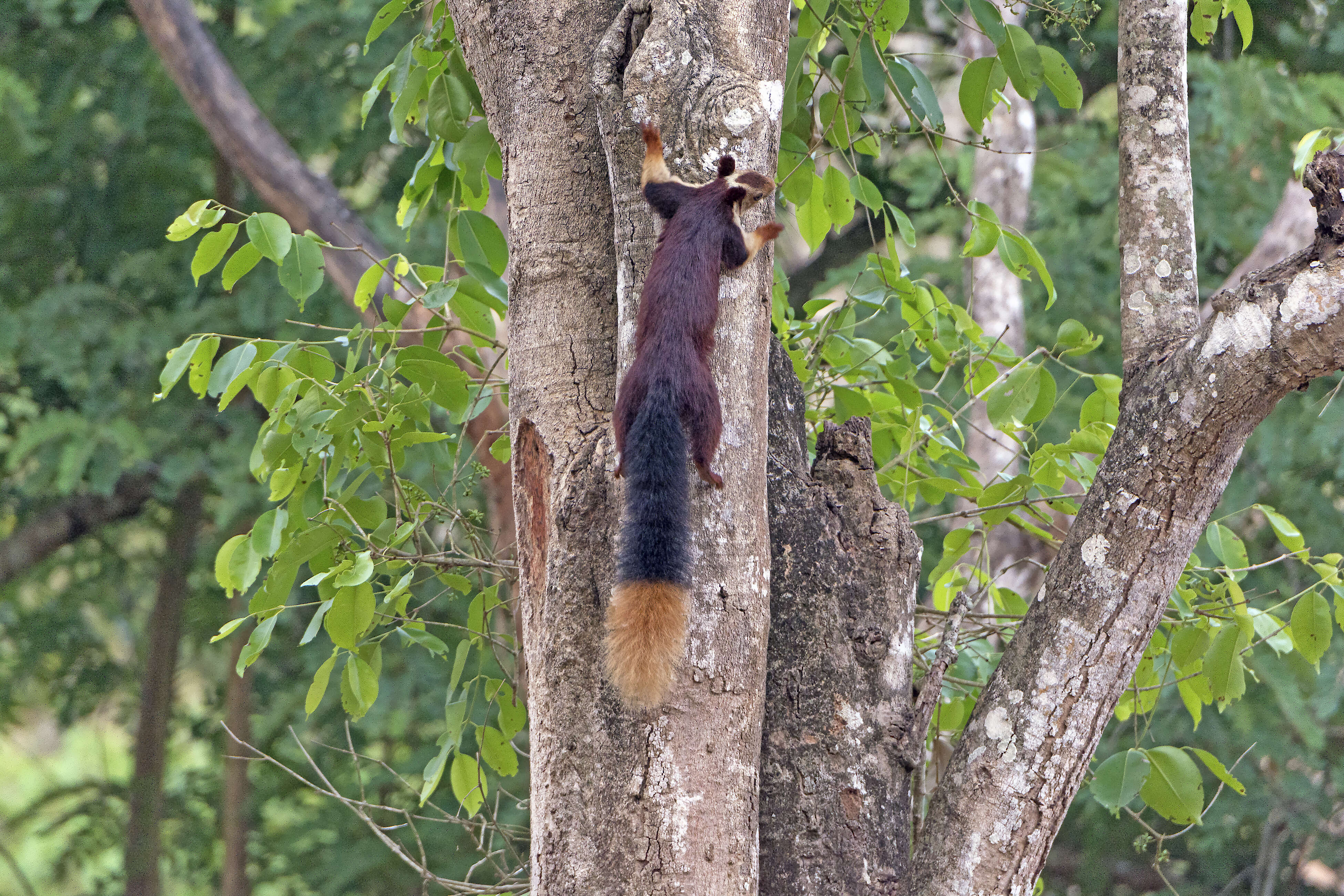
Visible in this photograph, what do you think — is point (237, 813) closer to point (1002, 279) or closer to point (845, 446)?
point (1002, 279)

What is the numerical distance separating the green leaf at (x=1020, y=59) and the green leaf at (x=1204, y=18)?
0.47 meters

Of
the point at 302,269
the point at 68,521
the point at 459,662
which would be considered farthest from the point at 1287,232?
the point at 68,521

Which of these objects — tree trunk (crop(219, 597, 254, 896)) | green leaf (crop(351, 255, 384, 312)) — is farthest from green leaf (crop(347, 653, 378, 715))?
tree trunk (crop(219, 597, 254, 896))

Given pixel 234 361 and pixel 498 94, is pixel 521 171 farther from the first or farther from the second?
pixel 234 361

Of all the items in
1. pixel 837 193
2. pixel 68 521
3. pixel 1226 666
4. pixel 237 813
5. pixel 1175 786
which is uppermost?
pixel 837 193

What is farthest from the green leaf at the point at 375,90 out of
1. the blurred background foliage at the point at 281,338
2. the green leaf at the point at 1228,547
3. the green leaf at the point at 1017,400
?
the blurred background foliage at the point at 281,338

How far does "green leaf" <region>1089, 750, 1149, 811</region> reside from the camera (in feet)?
6.08

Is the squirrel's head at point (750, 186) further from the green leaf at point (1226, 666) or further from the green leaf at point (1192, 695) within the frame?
the green leaf at point (1192, 695)

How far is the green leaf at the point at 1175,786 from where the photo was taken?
1.88 m

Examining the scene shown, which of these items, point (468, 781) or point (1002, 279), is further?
point (1002, 279)

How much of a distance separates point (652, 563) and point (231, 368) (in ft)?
3.45

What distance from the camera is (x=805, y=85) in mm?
2416

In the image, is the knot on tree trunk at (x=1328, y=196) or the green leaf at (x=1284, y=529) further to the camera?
the green leaf at (x=1284, y=529)

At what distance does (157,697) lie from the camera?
593 centimetres
